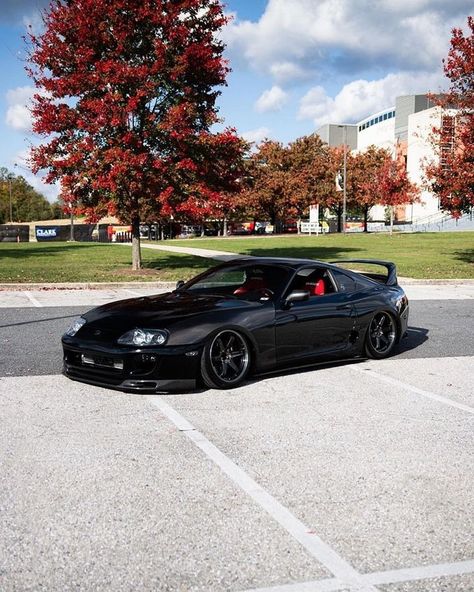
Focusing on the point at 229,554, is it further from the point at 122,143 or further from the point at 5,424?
the point at 122,143

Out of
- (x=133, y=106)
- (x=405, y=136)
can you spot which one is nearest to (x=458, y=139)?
(x=133, y=106)

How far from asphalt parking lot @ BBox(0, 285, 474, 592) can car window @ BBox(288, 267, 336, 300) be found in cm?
101

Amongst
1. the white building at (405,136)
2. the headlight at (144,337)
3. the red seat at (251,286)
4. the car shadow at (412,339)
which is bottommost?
the car shadow at (412,339)

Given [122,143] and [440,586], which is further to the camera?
[122,143]

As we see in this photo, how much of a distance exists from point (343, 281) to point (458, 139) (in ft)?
54.0

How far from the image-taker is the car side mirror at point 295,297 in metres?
6.96

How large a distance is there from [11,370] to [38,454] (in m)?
2.86

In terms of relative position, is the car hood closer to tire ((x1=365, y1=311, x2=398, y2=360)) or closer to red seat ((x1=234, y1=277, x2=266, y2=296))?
red seat ((x1=234, y1=277, x2=266, y2=296))

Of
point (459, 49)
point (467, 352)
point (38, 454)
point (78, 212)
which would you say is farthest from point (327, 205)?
point (38, 454)

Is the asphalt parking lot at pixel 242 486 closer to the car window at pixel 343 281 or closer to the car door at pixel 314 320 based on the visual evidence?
the car door at pixel 314 320

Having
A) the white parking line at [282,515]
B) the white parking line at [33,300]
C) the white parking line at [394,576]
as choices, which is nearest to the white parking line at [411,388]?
the white parking line at [282,515]

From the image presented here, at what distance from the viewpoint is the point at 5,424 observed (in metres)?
5.35

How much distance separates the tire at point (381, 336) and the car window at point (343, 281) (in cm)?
45

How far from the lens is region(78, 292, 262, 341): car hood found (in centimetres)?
630
